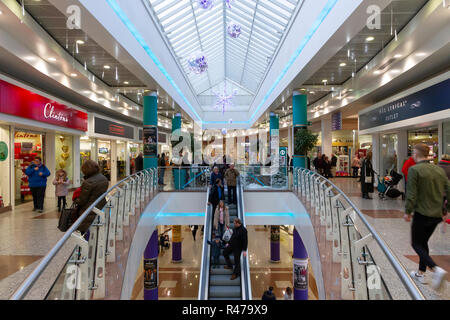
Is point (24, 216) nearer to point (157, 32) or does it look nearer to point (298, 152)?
point (157, 32)

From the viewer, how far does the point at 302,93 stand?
13180 mm

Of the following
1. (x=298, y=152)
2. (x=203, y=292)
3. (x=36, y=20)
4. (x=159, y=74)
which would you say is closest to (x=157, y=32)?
(x=159, y=74)

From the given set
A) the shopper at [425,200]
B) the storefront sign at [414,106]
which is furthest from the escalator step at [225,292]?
the storefront sign at [414,106]

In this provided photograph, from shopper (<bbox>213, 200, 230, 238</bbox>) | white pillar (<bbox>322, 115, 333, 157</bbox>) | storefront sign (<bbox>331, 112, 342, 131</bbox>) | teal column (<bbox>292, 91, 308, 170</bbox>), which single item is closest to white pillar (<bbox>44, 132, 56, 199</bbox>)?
shopper (<bbox>213, 200, 230, 238</bbox>)

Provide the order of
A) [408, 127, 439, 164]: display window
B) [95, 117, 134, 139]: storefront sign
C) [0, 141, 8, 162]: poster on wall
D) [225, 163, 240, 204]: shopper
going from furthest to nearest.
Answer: [95, 117, 134, 139]: storefront sign → [408, 127, 439, 164]: display window → [225, 163, 240, 204]: shopper → [0, 141, 8, 162]: poster on wall

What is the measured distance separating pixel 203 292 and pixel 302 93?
9.43 m

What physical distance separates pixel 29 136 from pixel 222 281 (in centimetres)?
983

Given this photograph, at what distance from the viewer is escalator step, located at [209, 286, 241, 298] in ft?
23.3

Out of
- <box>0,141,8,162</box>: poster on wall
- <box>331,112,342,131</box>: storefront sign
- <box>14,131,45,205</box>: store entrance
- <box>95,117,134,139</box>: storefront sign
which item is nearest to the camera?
<box>0,141,8,162</box>: poster on wall

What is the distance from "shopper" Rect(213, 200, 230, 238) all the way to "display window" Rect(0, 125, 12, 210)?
270 inches

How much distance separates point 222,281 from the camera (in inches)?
293

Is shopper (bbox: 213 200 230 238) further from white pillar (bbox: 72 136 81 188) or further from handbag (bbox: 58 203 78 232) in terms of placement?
white pillar (bbox: 72 136 81 188)

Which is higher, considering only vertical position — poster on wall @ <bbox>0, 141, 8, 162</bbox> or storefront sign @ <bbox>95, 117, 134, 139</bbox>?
storefront sign @ <bbox>95, 117, 134, 139</bbox>

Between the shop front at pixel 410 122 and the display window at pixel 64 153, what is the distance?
14191mm
